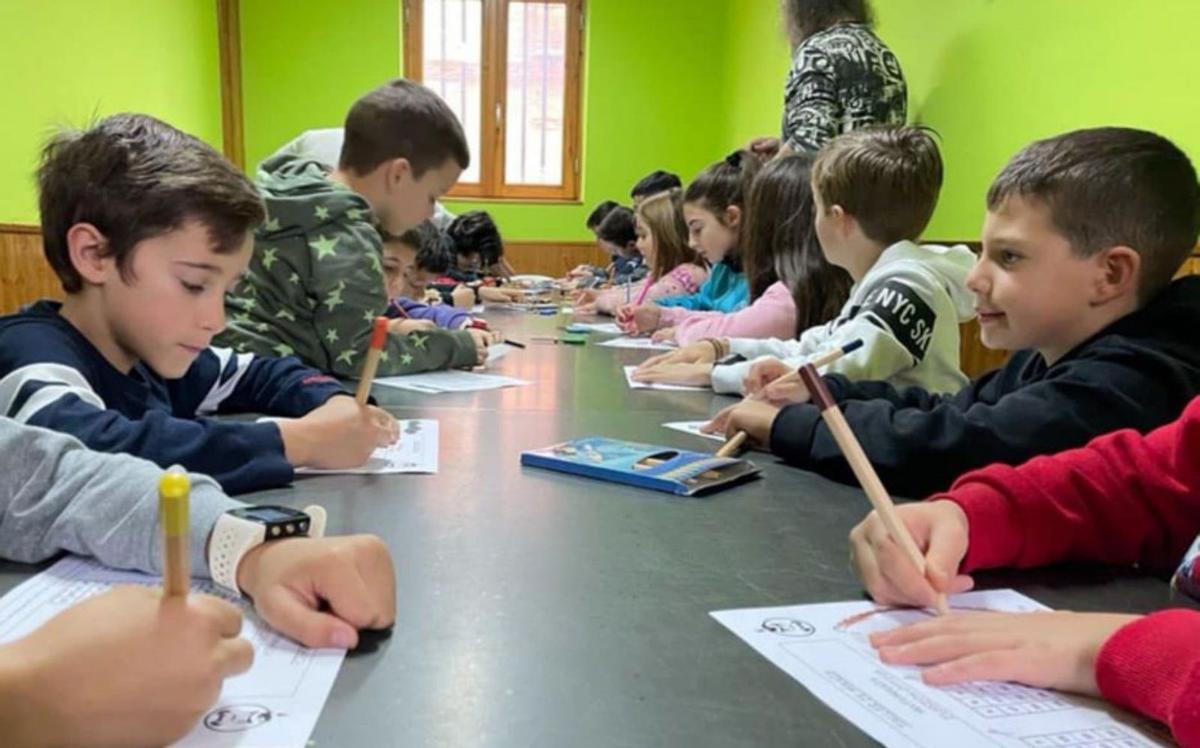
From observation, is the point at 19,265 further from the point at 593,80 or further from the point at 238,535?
the point at 593,80

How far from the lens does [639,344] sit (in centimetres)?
210

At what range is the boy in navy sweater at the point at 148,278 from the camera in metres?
0.82

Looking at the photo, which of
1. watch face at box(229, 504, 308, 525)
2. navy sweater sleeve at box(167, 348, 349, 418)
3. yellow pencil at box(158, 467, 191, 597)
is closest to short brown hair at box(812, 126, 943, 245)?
navy sweater sleeve at box(167, 348, 349, 418)

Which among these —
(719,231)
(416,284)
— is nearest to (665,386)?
Result: (719,231)

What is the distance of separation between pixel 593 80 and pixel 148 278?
448 cm

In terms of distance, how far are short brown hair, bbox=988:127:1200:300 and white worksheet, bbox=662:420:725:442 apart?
0.43m

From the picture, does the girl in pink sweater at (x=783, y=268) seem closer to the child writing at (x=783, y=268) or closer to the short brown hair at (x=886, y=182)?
the child writing at (x=783, y=268)

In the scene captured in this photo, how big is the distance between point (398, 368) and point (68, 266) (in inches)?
25.7

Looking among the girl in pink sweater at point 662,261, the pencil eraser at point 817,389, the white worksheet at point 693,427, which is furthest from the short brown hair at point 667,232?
the pencil eraser at point 817,389

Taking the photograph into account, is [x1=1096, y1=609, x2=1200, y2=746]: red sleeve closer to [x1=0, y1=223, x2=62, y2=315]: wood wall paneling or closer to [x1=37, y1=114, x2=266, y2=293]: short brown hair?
[x1=37, y1=114, x2=266, y2=293]: short brown hair

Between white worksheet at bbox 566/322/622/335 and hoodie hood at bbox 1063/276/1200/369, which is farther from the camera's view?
white worksheet at bbox 566/322/622/335

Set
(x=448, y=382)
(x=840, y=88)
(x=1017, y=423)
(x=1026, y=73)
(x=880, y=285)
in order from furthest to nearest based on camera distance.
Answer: (x=840, y=88)
(x=1026, y=73)
(x=448, y=382)
(x=880, y=285)
(x=1017, y=423)

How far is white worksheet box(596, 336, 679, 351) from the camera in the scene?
204 centimetres

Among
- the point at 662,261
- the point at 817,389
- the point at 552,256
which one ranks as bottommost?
the point at 552,256
